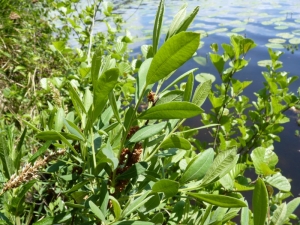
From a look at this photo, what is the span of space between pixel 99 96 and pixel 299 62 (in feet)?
14.3

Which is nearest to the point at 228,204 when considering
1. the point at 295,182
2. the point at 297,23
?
the point at 295,182

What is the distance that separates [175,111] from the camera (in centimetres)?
33

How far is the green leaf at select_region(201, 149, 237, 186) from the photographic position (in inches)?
15.8

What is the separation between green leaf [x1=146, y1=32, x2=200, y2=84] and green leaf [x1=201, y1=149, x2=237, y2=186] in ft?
0.53

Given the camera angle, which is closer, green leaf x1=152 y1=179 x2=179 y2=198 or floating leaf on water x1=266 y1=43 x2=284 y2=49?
green leaf x1=152 y1=179 x2=179 y2=198

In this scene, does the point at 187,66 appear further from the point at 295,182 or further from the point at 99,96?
the point at 99,96

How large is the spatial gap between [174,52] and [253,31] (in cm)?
553

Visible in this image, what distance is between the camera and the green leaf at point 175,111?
1.05ft

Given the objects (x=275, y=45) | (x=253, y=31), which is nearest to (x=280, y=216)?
(x=275, y=45)

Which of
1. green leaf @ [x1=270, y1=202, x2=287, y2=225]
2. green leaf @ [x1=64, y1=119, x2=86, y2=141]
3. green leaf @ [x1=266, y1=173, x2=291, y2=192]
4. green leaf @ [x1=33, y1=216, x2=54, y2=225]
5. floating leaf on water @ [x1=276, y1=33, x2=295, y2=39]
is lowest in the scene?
floating leaf on water @ [x1=276, y1=33, x2=295, y2=39]

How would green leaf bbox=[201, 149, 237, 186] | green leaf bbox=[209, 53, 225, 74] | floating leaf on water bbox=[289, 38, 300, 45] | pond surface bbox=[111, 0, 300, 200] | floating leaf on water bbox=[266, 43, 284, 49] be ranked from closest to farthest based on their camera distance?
green leaf bbox=[201, 149, 237, 186] → green leaf bbox=[209, 53, 225, 74] → pond surface bbox=[111, 0, 300, 200] → floating leaf on water bbox=[266, 43, 284, 49] → floating leaf on water bbox=[289, 38, 300, 45]

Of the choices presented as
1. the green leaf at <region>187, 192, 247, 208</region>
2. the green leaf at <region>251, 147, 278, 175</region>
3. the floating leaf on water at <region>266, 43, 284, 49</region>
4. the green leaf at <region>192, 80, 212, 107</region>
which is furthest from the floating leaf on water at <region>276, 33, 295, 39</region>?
the green leaf at <region>187, 192, 247, 208</region>

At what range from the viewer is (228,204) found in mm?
350

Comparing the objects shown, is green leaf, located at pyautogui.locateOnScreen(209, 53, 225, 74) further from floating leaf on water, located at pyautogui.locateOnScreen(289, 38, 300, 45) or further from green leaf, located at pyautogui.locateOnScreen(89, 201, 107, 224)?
floating leaf on water, located at pyautogui.locateOnScreen(289, 38, 300, 45)
